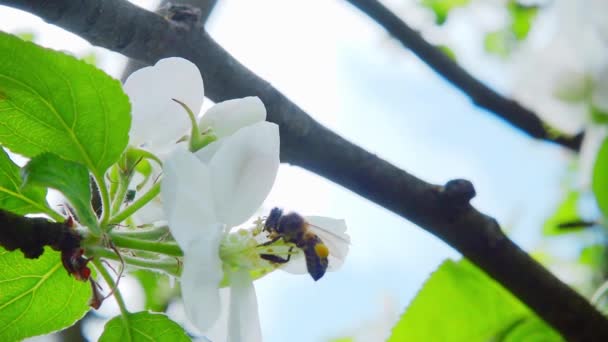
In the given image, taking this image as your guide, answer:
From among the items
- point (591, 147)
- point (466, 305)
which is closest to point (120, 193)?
point (466, 305)

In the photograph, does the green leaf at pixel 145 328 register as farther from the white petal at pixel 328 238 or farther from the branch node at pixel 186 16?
the branch node at pixel 186 16

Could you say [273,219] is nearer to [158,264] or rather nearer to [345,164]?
[158,264]

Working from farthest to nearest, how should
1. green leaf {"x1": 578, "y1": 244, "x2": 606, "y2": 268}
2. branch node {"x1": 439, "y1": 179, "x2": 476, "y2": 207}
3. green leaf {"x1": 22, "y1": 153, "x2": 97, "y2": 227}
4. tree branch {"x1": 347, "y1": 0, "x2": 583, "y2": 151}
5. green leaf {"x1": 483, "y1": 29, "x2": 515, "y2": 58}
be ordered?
green leaf {"x1": 483, "y1": 29, "x2": 515, "y2": 58}, green leaf {"x1": 578, "y1": 244, "x2": 606, "y2": 268}, tree branch {"x1": 347, "y1": 0, "x2": 583, "y2": 151}, branch node {"x1": 439, "y1": 179, "x2": 476, "y2": 207}, green leaf {"x1": 22, "y1": 153, "x2": 97, "y2": 227}

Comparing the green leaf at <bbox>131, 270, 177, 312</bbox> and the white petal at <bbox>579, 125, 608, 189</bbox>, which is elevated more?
the white petal at <bbox>579, 125, 608, 189</bbox>

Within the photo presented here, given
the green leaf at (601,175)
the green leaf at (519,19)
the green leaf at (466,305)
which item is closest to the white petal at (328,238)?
the green leaf at (466,305)

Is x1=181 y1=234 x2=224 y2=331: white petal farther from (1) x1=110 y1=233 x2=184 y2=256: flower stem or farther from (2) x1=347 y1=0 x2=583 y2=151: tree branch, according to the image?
(2) x1=347 y1=0 x2=583 y2=151: tree branch

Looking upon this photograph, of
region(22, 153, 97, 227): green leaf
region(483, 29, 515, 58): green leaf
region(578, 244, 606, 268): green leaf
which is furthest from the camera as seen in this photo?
region(483, 29, 515, 58): green leaf

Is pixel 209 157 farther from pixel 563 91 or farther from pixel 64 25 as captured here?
pixel 563 91

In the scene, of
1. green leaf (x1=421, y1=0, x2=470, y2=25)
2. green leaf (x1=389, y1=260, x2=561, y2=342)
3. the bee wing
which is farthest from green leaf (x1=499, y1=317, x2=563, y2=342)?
green leaf (x1=421, y1=0, x2=470, y2=25)
